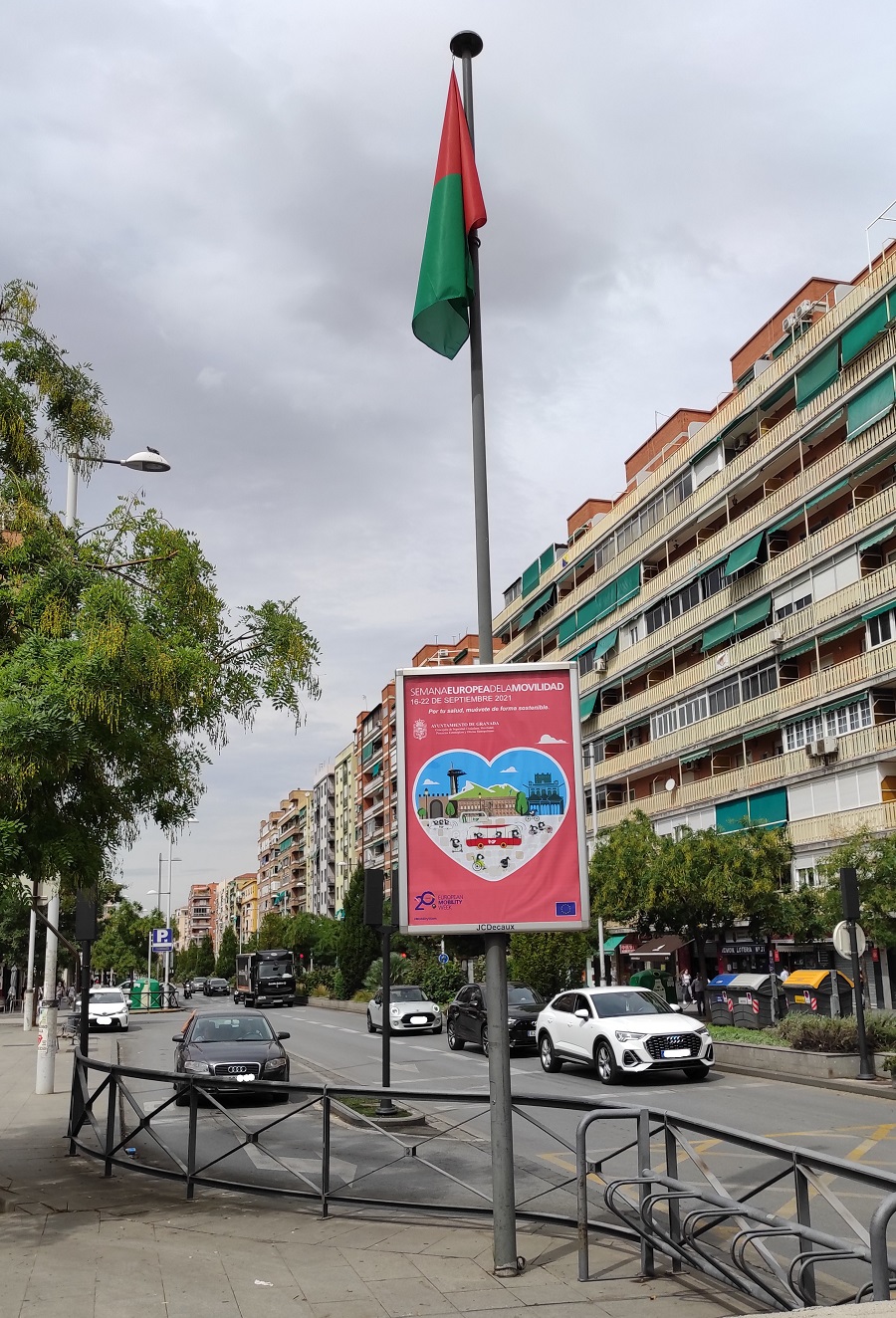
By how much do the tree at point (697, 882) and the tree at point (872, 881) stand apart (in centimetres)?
288

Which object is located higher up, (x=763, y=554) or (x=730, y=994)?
(x=763, y=554)

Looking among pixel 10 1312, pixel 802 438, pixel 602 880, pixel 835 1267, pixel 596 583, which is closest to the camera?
pixel 835 1267

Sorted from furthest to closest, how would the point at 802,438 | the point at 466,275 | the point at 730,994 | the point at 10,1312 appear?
the point at 802,438 → the point at 730,994 → the point at 466,275 → the point at 10,1312

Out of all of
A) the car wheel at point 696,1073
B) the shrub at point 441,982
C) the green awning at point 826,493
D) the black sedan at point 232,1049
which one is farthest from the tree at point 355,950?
the car wheel at point 696,1073

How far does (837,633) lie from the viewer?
35.5 m

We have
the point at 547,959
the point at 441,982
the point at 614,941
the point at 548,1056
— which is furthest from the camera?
the point at 614,941

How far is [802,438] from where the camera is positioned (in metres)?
38.3

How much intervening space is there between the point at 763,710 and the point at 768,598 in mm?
3884

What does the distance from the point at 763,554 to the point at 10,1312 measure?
37785mm

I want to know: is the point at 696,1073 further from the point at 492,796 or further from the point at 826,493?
the point at 826,493

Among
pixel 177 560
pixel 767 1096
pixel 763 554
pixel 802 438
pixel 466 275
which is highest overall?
pixel 802 438

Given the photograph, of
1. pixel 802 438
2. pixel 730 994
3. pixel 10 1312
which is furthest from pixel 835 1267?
pixel 802 438

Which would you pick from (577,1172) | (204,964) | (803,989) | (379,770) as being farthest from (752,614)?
(204,964)

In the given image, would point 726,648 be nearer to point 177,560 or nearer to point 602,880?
point 602,880
